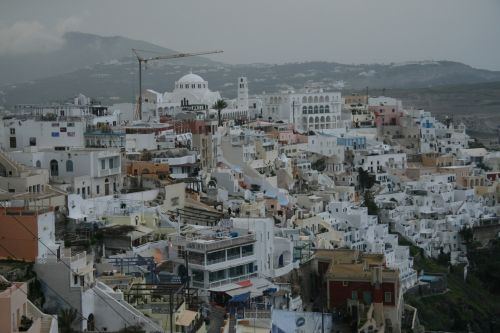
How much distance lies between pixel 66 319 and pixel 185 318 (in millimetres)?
1173

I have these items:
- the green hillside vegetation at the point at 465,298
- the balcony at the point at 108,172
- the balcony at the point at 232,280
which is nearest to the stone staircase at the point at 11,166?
the balcony at the point at 108,172

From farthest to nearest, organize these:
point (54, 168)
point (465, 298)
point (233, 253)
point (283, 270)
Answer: point (465, 298)
point (54, 168)
point (283, 270)
point (233, 253)

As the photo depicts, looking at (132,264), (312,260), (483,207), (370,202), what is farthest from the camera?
(483,207)

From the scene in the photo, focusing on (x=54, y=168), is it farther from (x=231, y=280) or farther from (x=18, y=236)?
(x=18, y=236)

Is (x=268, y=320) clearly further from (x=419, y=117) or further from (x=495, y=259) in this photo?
(x=419, y=117)

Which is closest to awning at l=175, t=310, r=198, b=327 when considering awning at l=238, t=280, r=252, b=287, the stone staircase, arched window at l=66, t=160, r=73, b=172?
awning at l=238, t=280, r=252, b=287

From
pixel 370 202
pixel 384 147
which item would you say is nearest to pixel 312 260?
pixel 370 202

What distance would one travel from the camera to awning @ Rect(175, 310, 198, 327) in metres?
8.93

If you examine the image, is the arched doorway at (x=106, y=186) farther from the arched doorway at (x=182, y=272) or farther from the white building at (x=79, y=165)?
the arched doorway at (x=182, y=272)

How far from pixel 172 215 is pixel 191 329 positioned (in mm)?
4846

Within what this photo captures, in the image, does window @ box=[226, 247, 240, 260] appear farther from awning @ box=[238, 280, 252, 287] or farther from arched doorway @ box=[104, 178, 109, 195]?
arched doorway @ box=[104, 178, 109, 195]

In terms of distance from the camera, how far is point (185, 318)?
9039mm

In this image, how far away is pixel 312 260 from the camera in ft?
41.7

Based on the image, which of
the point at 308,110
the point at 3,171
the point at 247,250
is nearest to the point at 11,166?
the point at 3,171
